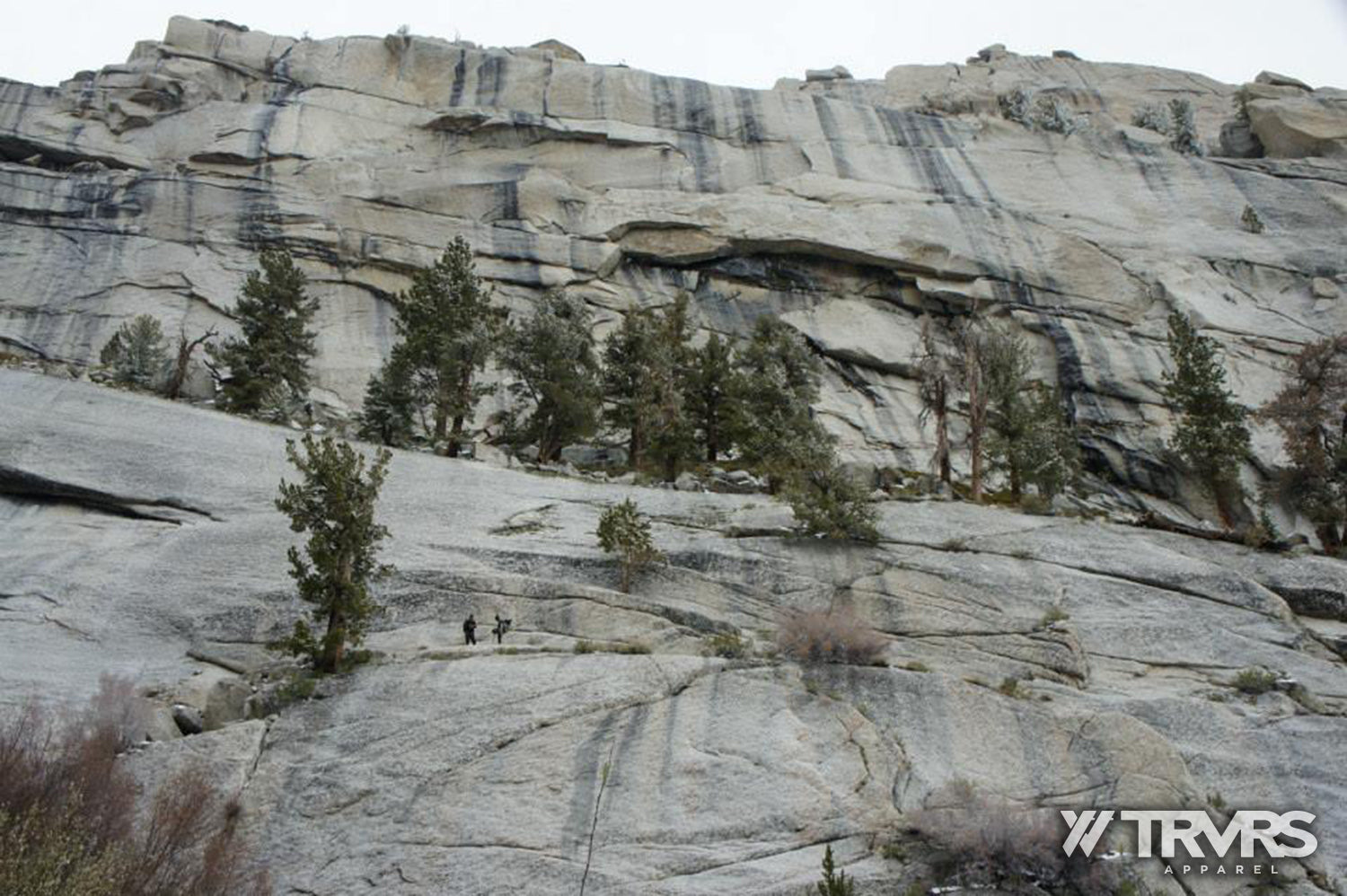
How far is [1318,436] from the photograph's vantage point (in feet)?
123

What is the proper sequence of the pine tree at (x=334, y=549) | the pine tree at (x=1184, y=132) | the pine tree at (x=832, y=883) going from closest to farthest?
1. the pine tree at (x=832, y=883)
2. the pine tree at (x=334, y=549)
3. the pine tree at (x=1184, y=132)

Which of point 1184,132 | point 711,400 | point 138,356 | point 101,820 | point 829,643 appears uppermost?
point 1184,132

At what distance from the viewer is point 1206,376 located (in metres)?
41.2

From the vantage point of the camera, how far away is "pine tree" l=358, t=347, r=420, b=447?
38.0 metres

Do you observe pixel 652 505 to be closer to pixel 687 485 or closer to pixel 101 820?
pixel 687 485

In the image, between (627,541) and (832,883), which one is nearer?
(832,883)

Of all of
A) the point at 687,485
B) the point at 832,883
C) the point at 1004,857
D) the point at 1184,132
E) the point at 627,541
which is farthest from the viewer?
the point at 1184,132

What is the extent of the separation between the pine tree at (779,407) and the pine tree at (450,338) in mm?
9884

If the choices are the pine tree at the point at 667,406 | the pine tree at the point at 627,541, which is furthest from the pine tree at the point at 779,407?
the pine tree at the point at 627,541

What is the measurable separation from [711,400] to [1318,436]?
2229cm

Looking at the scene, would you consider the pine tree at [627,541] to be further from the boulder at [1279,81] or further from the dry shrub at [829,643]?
the boulder at [1279,81]

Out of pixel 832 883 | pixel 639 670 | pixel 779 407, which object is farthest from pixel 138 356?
pixel 832 883

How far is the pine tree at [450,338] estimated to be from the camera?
38.0 m

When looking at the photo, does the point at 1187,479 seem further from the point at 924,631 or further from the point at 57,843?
the point at 57,843
